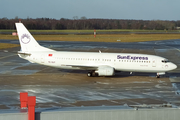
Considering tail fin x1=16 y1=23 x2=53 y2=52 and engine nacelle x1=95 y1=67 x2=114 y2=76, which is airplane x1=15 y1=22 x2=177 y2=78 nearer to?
engine nacelle x1=95 y1=67 x2=114 y2=76

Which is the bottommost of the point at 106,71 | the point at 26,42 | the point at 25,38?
the point at 106,71

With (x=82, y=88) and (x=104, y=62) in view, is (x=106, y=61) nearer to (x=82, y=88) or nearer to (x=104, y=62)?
(x=104, y=62)

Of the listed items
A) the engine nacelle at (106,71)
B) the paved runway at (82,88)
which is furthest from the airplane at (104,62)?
the paved runway at (82,88)

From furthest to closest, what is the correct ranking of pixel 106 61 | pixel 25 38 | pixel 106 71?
1. pixel 25 38
2. pixel 106 61
3. pixel 106 71

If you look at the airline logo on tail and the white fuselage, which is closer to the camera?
the white fuselage

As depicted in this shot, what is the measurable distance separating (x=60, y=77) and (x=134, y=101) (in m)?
14.7

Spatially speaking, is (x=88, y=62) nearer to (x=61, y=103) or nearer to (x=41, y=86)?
(x=41, y=86)

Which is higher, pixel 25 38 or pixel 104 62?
pixel 25 38

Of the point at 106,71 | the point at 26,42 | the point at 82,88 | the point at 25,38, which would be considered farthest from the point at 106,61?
the point at 25,38

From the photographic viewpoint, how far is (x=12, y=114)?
14.3 metres

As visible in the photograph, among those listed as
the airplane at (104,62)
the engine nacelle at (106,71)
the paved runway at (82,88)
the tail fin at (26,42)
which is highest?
the tail fin at (26,42)

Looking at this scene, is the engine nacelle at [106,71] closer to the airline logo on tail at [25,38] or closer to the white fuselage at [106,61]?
the white fuselage at [106,61]

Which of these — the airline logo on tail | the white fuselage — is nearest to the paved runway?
the white fuselage

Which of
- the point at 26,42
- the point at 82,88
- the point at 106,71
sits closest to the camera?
the point at 82,88
